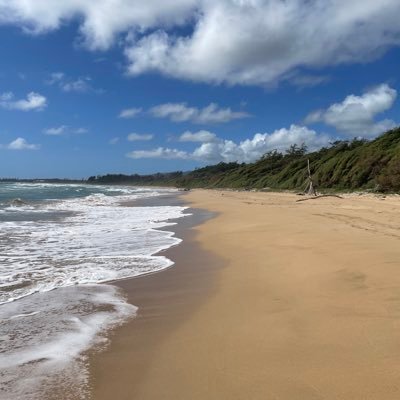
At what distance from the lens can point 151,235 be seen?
13.7m

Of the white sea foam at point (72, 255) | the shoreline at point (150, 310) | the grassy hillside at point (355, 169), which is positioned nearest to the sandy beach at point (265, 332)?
the shoreline at point (150, 310)

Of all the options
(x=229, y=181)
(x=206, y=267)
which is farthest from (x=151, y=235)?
(x=229, y=181)

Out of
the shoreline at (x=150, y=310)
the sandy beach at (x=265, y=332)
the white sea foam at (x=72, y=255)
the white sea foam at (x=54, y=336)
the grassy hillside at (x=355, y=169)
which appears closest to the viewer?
the sandy beach at (x=265, y=332)

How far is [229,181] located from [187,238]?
74284mm

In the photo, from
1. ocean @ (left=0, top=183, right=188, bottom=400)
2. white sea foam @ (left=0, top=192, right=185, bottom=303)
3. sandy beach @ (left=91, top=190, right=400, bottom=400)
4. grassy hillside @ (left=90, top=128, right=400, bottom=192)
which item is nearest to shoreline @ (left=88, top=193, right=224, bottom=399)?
sandy beach @ (left=91, top=190, right=400, bottom=400)

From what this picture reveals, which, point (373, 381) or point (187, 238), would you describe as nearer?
point (373, 381)

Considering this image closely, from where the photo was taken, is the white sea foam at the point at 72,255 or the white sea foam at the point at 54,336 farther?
the white sea foam at the point at 72,255

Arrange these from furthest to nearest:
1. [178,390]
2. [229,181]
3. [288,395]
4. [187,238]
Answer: [229,181] < [187,238] < [178,390] < [288,395]

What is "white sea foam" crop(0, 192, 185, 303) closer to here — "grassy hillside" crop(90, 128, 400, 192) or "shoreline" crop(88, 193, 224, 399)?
"shoreline" crop(88, 193, 224, 399)

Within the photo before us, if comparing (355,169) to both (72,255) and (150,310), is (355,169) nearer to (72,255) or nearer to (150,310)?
(72,255)

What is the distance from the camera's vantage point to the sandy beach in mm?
3242

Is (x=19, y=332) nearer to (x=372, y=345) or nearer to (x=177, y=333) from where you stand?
(x=177, y=333)

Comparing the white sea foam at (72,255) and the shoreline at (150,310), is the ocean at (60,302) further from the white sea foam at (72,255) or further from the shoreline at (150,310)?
the shoreline at (150,310)

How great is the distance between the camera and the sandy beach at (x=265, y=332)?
3242 mm
